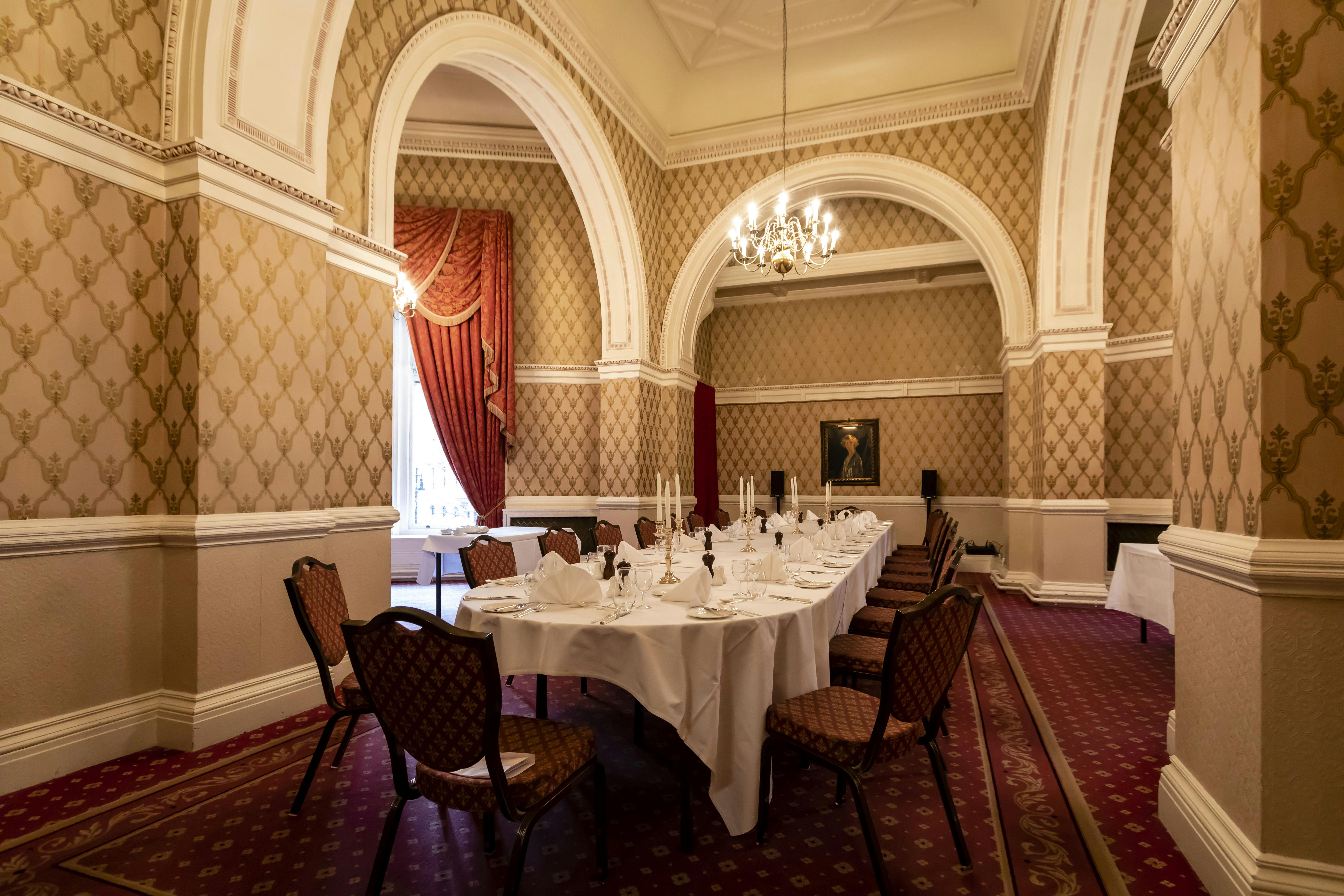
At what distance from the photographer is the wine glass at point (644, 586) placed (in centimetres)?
278

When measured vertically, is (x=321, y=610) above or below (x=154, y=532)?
below

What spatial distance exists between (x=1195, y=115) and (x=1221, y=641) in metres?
1.86

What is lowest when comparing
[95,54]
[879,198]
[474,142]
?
[95,54]

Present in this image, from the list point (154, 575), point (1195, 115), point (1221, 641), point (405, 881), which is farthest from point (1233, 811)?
point (154, 575)

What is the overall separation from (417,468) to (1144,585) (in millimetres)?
7966

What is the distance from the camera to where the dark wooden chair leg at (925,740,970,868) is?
7.36 feet

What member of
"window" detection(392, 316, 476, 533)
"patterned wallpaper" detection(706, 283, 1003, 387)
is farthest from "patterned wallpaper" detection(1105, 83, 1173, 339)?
"window" detection(392, 316, 476, 533)

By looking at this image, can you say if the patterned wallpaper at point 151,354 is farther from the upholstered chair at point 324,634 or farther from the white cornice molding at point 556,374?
the white cornice molding at point 556,374

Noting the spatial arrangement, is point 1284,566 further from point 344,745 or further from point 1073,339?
point 1073,339

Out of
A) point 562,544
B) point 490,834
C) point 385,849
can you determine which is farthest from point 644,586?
point 562,544

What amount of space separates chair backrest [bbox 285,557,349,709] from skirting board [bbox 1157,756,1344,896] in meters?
2.95

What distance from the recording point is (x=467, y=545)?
6055mm

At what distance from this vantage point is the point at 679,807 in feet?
8.59

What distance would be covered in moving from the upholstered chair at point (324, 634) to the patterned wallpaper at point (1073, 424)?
6.77 meters
